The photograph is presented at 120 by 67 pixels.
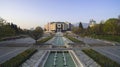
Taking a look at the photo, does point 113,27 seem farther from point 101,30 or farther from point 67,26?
point 67,26

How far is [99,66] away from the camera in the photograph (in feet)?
41.0

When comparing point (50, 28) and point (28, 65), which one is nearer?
point (28, 65)

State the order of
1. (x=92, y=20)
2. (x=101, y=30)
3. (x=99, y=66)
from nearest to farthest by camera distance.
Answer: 1. (x=99, y=66)
2. (x=101, y=30)
3. (x=92, y=20)

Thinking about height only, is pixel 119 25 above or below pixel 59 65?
above

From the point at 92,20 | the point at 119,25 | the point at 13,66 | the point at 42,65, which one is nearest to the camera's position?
the point at 13,66

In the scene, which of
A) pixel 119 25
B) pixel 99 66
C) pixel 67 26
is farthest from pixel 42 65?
pixel 67 26

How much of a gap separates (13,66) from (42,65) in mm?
2864

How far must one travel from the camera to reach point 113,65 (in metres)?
12.1

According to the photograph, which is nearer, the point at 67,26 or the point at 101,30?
the point at 101,30

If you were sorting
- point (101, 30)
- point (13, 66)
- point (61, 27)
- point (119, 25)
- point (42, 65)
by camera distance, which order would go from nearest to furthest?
point (13, 66)
point (42, 65)
point (119, 25)
point (101, 30)
point (61, 27)

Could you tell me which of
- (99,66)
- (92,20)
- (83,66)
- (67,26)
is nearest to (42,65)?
(83,66)

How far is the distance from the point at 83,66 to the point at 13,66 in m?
4.05

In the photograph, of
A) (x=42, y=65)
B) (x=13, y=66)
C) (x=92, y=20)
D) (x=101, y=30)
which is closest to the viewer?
(x=13, y=66)

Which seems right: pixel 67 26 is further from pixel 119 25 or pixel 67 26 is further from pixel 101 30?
pixel 119 25
